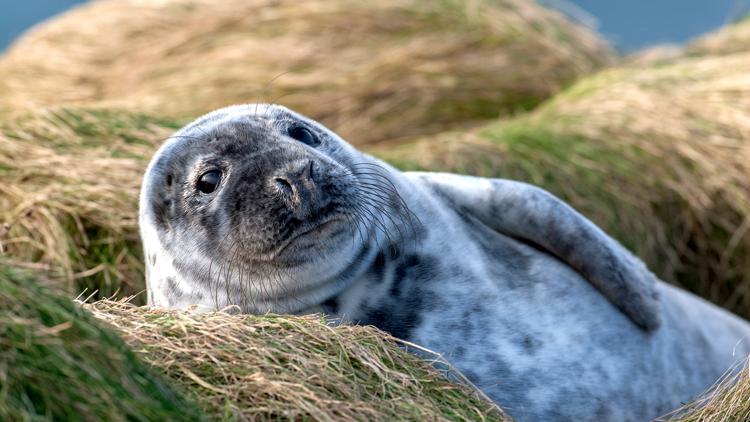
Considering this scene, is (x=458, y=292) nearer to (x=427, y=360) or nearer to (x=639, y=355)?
(x=427, y=360)

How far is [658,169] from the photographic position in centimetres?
652

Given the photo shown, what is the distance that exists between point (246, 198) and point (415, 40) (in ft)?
16.2

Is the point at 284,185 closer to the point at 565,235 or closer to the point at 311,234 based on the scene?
the point at 311,234

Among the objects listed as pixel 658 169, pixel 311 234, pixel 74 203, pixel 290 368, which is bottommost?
pixel 74 203

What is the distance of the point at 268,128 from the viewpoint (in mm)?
3869

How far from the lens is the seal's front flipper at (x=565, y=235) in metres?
4.30

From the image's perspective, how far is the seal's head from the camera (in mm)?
A: 3469

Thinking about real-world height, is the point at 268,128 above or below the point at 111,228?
above

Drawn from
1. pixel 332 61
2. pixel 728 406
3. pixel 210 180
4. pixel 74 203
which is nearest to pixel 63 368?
pixel 210 180

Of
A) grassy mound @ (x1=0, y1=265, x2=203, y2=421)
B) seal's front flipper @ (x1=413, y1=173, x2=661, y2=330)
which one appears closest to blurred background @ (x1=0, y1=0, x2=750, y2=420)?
grassy mound @ (x1=0, y1=265, x2=203, y2=421)

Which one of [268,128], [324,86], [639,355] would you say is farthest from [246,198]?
[324,86]

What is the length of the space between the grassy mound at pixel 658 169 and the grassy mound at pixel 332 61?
Answer: 1.13m

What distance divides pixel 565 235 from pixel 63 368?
234cm

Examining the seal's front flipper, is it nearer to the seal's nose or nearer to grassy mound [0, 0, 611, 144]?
the seal's nose
